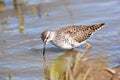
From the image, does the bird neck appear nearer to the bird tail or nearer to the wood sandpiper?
the wood sandpiper

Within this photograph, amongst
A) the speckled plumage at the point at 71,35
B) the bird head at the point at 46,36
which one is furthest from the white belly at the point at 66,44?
the bird head at the point at 46,36

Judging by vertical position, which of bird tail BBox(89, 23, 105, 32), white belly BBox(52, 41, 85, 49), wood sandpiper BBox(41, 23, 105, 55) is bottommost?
white belly BBox(52, 41, 85, 49)

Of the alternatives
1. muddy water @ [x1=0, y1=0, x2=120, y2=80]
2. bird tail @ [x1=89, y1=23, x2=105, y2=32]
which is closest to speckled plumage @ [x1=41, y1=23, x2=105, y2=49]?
bird tail @ [x1=89, y1=23, x2=105, y2=32]

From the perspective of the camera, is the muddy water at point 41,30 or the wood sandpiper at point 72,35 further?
the wood sandpiper at point 72,35

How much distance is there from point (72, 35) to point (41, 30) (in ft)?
2.92

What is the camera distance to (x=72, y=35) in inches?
328

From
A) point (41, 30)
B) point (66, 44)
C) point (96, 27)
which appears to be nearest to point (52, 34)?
point (66, 44)

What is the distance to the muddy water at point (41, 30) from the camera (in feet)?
23.9

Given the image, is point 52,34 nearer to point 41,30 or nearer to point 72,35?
point 72,35

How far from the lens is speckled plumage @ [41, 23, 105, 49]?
26.7 ft

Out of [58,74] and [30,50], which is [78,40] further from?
[58,74]

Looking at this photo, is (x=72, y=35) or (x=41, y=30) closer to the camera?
(x=72, y=35)

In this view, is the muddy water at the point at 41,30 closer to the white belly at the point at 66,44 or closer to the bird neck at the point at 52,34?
the white belly at the point at 66,44

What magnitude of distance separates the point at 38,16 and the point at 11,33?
1.11m
